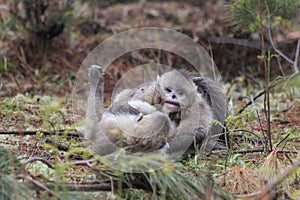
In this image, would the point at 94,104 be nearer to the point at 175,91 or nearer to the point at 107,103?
the point at 175,91

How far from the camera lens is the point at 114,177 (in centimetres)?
231

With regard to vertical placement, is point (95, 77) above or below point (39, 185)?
above

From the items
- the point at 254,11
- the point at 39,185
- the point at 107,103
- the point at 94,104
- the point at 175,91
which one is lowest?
the point at 39,185

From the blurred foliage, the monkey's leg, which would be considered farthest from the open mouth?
the blurred foliage

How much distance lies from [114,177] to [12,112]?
2.16 meters

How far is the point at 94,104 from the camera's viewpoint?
3029 mm

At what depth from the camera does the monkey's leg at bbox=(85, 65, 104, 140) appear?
9.57ft

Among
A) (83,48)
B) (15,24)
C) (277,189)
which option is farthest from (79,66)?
(277,189)

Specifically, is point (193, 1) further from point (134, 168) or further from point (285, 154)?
point (134, 168)

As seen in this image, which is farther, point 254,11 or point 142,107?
point 254,11

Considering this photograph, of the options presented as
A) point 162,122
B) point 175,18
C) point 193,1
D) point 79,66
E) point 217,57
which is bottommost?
point 162,122

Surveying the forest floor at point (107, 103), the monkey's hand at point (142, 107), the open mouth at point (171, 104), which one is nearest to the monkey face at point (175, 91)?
the open mouth at point (171, 104)

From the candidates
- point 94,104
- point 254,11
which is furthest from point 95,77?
point 254,11

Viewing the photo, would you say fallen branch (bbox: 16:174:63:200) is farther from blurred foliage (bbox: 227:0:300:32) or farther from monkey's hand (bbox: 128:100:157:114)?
blurred foliage (bbox: 227:0:300:32)
